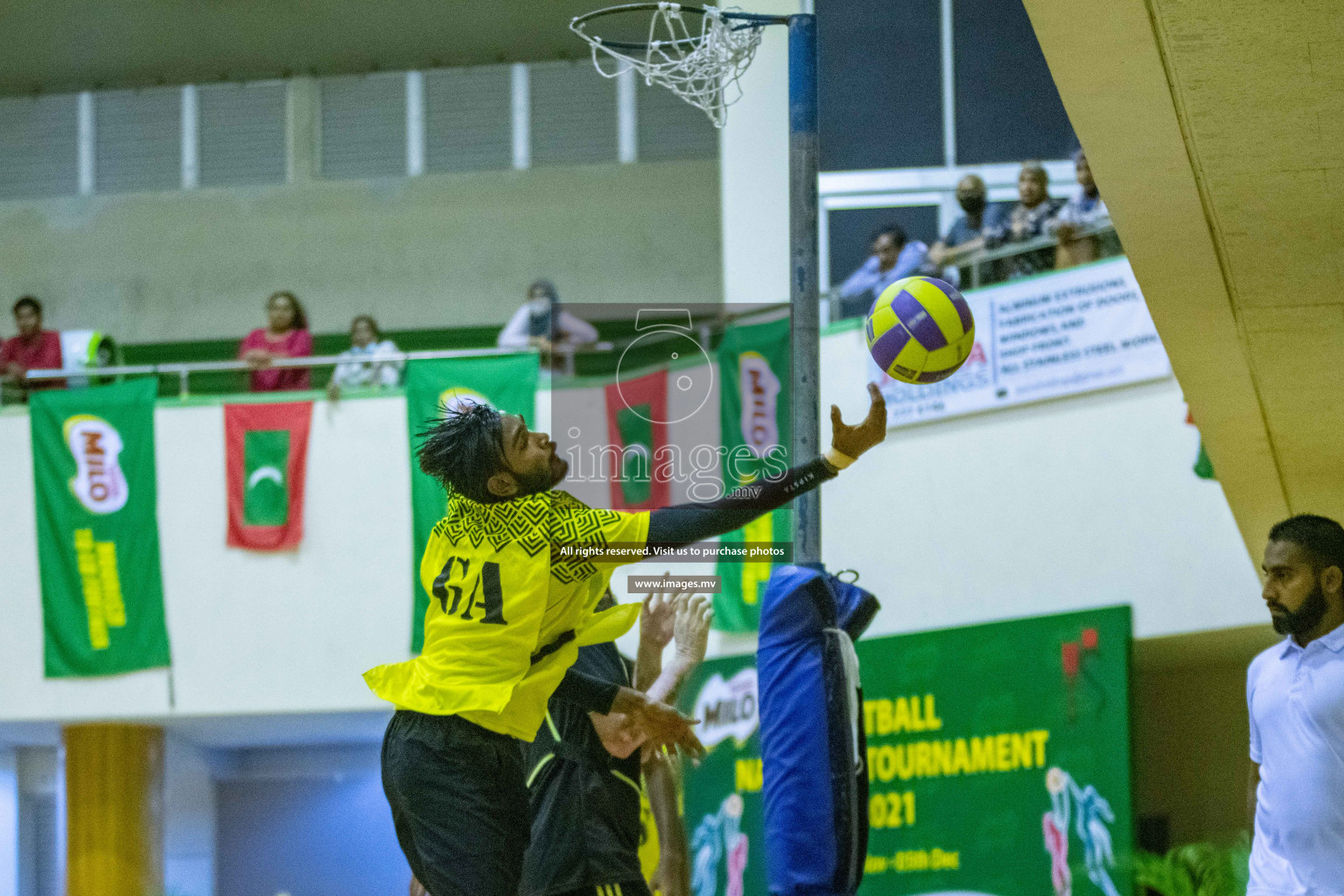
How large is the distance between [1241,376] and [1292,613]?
1.22 meters

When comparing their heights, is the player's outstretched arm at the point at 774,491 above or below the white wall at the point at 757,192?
below

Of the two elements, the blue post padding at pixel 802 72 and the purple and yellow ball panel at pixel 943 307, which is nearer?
the purple and yellow ball panel at pixel 943 307

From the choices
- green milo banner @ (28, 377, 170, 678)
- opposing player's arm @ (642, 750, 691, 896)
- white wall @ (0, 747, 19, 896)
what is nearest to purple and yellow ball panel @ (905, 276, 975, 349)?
opposing player's arm @ (642, 750, 691, 896)

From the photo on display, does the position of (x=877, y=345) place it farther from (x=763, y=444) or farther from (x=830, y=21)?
(x=830, y=21)

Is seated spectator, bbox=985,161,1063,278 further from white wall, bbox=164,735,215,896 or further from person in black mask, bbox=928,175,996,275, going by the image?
white wall, bbox=164,735,215,896

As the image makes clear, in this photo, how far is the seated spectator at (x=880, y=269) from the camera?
39.6ft

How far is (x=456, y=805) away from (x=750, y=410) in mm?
7955

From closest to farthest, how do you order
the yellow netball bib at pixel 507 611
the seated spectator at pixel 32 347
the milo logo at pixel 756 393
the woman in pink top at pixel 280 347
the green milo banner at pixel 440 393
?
the yellow netball bib at pixel 507 611, the milo logo at pixel 756 393, the green milo banner at pixel 440 393, the woman in pink top at pixel 280 347, the seated spectator at pixel 32 347

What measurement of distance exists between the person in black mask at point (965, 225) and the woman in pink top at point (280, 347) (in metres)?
5.82

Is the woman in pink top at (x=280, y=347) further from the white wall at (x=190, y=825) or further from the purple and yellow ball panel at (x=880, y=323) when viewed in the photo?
the purple and yellow ball panel at (x=880, y=323)

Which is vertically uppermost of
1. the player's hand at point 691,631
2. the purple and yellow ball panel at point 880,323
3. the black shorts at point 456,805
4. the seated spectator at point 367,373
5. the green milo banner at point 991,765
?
the seated spectator at point 367,373

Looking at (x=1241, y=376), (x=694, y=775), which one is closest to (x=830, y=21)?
(x=694, y=775)

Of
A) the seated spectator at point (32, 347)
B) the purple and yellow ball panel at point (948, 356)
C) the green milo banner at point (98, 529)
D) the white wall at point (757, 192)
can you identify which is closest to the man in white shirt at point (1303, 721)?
the purple and yellow ball panel at point (948, 356)

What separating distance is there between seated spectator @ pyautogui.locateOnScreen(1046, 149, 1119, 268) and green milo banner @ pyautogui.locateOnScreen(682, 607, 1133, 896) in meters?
2.46
